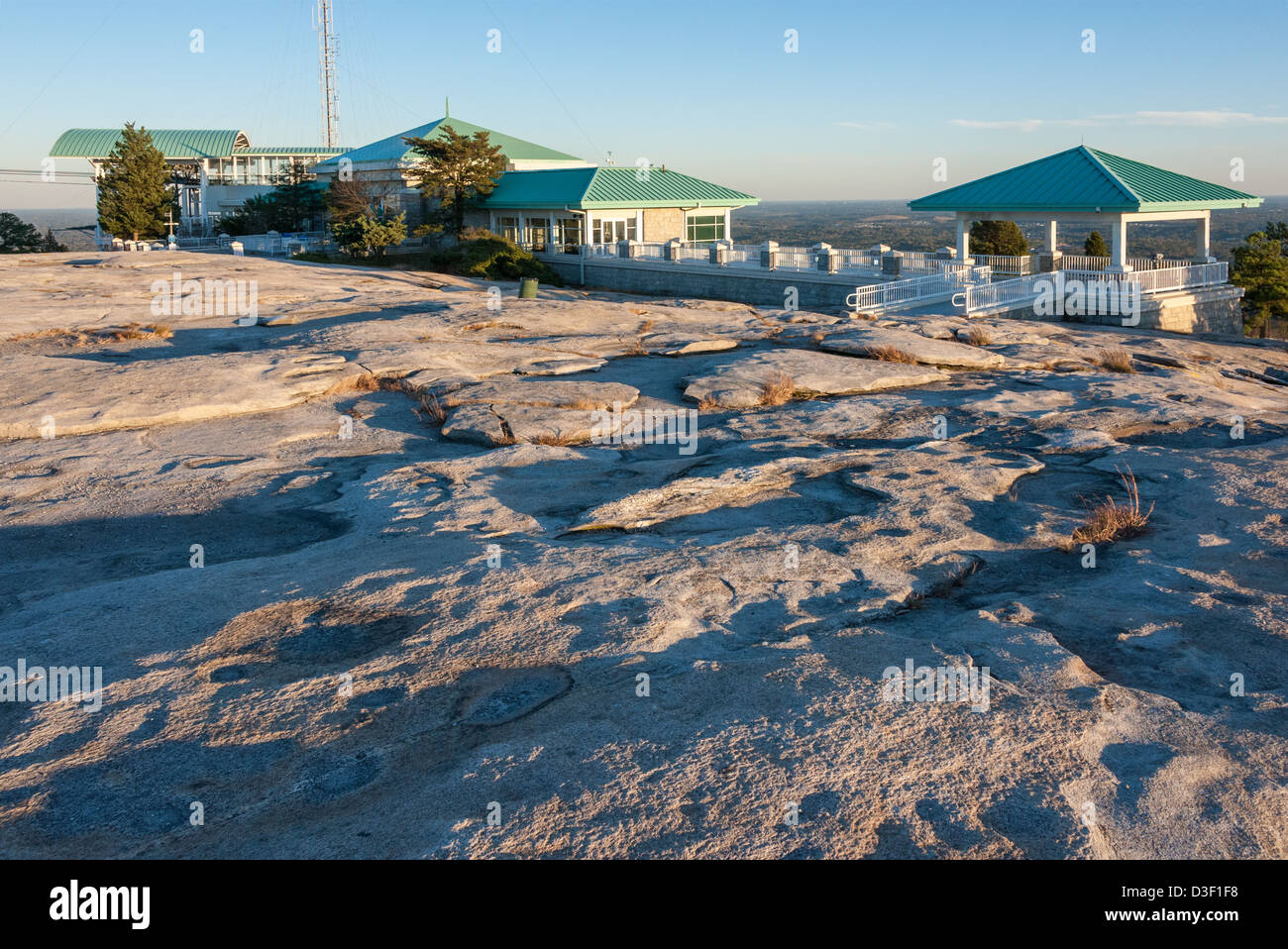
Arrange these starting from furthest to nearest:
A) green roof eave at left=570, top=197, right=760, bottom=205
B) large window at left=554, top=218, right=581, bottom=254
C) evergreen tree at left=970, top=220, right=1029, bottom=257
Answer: large window at left=554, top=218, right=581, bottom=254 → green roof eave at left=570, top=197, right=760, bottom=205 → evergreen tree at left=970, top=220, right=1029, bottom=257

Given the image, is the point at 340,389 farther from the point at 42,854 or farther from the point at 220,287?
the point at 220,287

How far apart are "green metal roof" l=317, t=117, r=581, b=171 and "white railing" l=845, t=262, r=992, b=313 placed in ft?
86.3

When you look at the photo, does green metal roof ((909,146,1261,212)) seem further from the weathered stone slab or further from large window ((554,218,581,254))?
the weathered stone slab

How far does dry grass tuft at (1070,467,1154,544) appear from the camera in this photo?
8.09m

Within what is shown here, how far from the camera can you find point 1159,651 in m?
6.05

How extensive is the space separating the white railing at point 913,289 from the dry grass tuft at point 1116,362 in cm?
859

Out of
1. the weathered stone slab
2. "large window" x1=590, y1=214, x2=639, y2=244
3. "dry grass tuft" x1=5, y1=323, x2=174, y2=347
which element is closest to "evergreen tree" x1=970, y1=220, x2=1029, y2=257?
"large window" x1=590, y1=214, x2=639, y2=244

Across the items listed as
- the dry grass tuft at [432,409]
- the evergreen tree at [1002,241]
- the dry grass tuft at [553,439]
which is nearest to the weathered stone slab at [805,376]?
the dry grass tuft at [553,439]

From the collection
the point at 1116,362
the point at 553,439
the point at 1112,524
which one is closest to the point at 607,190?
the point at 1116,362

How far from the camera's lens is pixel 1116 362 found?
1700cm

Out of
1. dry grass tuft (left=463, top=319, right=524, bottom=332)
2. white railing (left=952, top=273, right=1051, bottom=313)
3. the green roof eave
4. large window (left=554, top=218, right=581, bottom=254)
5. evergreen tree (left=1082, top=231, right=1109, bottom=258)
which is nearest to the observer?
dry grass tuft (left=463, top=319, right=524, bottom=332)

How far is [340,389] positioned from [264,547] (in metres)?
5.64

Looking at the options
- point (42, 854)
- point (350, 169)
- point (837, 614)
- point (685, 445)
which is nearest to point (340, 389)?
point (685, 445)

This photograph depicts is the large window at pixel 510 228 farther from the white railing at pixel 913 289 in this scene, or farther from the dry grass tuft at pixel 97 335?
the dry grass tuft at pixel 97 335
